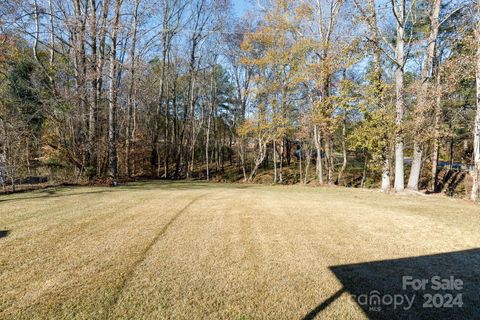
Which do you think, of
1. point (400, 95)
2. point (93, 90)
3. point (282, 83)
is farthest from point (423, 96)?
point (93, 90)

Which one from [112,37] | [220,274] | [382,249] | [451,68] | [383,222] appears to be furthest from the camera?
[112,37]

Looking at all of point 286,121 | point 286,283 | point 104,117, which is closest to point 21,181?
point 104,117

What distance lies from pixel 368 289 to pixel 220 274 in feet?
4.96

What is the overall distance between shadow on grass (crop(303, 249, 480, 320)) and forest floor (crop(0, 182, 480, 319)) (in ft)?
0.05

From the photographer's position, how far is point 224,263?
2969mm

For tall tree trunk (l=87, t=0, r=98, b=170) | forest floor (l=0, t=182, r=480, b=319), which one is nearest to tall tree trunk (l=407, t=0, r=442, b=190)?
forest floor (l=0, t=182, r=480, b=319)

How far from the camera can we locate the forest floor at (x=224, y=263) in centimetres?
217

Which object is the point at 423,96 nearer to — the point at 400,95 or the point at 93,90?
the point at 400,95

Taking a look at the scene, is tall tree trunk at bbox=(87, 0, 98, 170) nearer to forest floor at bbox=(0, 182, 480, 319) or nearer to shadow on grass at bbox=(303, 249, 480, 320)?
forest floor at bbox=(0, 182, 480, 319)

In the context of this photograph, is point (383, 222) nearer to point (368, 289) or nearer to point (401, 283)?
point (401, 283)

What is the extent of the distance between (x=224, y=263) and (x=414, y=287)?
2.02 meters

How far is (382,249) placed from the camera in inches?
136

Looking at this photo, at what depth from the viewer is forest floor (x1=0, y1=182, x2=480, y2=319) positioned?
7.11ft

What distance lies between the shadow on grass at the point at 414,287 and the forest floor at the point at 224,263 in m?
0.01
